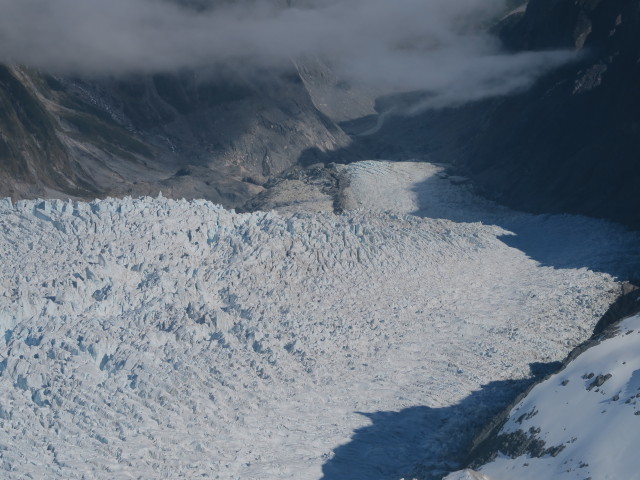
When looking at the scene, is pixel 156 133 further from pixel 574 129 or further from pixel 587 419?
pixel 587 419

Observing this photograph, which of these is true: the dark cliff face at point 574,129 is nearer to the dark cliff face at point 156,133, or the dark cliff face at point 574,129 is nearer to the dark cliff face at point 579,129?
the dark cliff face at point 579,129

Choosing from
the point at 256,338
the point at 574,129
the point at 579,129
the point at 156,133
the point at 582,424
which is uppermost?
the point at 156,133

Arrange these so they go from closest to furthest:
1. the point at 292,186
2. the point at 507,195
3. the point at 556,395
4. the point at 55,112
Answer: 1. the point at 556,395
2. the point at 507,195
3. the point at 292,186
4. the point at 55,112

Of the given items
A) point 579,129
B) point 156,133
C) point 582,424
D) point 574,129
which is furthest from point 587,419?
point 156,133

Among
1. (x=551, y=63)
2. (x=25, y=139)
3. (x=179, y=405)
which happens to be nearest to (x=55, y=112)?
(x=25, y=139)

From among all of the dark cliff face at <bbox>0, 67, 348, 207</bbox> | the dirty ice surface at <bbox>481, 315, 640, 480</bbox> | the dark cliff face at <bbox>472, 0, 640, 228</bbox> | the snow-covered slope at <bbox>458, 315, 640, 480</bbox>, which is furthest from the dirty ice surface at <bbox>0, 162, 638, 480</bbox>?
the dark cliff face at <bbox>0, 67, 348, 207</bbox>

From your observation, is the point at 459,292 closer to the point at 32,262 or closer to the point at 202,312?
the point at 202,312
